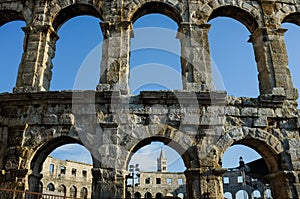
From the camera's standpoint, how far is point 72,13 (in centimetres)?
975

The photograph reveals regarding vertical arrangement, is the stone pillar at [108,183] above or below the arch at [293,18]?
below

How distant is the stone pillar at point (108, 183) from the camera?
7072mm

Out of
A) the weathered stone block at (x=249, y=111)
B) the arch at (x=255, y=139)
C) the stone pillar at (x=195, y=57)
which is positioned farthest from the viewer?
the stone pillar at (x=195, y=57)

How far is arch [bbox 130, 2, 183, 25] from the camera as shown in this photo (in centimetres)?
925

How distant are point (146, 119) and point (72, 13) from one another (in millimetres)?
4718

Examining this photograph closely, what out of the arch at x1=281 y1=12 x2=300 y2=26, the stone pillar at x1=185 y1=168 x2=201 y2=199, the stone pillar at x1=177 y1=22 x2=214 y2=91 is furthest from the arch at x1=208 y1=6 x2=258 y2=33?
the stone pillar at x1=185 y1=168 x2=201 y2=199

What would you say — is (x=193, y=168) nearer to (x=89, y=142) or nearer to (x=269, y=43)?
(x=89, y=142)

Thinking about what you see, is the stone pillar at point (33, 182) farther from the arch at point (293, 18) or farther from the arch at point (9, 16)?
the arch at point (293, 18)

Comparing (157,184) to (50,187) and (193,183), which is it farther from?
(193,183)

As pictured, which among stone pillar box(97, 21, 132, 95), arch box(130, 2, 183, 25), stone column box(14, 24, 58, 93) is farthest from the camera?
arch box(130, 2, 183, 25)

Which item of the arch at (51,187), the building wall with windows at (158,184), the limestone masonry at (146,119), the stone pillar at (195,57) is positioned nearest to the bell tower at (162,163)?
the building wall with windows at (158,184)

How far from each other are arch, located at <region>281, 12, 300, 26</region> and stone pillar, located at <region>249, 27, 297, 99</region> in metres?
0.86

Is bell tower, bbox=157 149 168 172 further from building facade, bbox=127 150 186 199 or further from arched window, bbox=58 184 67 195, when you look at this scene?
arched window, bbox=58 184 67 195

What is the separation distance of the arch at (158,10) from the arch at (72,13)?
1197 millimetres
